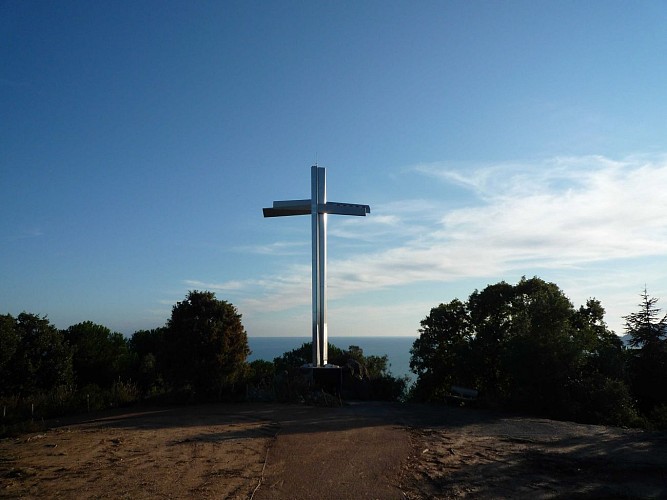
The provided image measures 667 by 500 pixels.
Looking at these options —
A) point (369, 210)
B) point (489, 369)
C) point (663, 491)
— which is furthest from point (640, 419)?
point (369, 210)

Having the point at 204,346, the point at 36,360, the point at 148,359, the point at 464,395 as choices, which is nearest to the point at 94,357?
the point at 148,359

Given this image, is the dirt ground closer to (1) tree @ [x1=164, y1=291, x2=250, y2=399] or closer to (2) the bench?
(1) tree @ [x1=164, y1=291, x2=250, y2=399]

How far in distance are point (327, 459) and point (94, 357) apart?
51.3 feet

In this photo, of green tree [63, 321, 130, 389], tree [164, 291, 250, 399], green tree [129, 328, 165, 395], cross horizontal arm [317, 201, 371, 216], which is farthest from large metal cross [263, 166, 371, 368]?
green tree [63, 321, 130, 389]

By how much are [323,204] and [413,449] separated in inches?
442

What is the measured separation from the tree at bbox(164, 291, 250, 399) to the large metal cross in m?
2.96

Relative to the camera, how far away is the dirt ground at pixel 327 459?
22.2 ft

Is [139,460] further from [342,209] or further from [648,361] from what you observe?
[648,361]

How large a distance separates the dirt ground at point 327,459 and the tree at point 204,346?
2957mm

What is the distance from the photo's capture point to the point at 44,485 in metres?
6.75

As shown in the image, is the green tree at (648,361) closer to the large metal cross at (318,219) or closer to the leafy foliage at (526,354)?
the leafy foliage at (526,354)

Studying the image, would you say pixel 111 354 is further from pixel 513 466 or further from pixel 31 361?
pixel 513 466

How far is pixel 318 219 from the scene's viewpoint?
18984 mm

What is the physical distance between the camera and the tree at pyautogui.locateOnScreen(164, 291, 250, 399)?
15.5m
